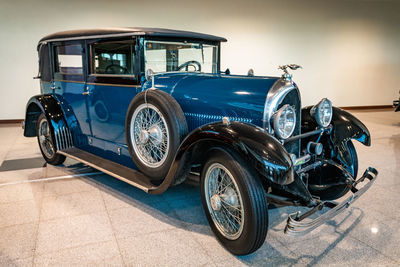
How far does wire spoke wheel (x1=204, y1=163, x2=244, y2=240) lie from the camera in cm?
223

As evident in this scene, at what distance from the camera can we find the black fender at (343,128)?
9.32 ft

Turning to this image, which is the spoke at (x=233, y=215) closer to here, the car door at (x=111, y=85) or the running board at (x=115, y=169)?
the running board at (x=115, y=169)

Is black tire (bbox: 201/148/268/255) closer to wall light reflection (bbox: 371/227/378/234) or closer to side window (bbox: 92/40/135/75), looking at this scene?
wall light reflection (bbox: 371/227/378/234)

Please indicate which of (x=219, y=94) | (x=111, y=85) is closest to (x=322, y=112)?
(x=219, y=94)

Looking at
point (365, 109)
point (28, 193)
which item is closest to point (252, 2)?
point (365, 109)

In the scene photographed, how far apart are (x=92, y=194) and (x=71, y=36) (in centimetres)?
181

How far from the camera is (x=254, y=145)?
2.00 meters

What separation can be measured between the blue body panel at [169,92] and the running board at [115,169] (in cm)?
9

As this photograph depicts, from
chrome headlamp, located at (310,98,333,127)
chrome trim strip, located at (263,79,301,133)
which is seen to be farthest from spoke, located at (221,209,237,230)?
chrome headlamp, located at (310,98,333,127)

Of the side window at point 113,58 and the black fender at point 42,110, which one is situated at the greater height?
the side window at point 113,58

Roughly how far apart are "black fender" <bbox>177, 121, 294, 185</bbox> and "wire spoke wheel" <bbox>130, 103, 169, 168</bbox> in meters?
0.51

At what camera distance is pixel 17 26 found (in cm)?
689

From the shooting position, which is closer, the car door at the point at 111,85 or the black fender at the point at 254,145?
the black fender at the point at 254,145

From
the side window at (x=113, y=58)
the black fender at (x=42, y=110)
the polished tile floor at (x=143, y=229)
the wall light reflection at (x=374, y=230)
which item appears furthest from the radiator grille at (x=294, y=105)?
the black fender at (x=42, y=110)
